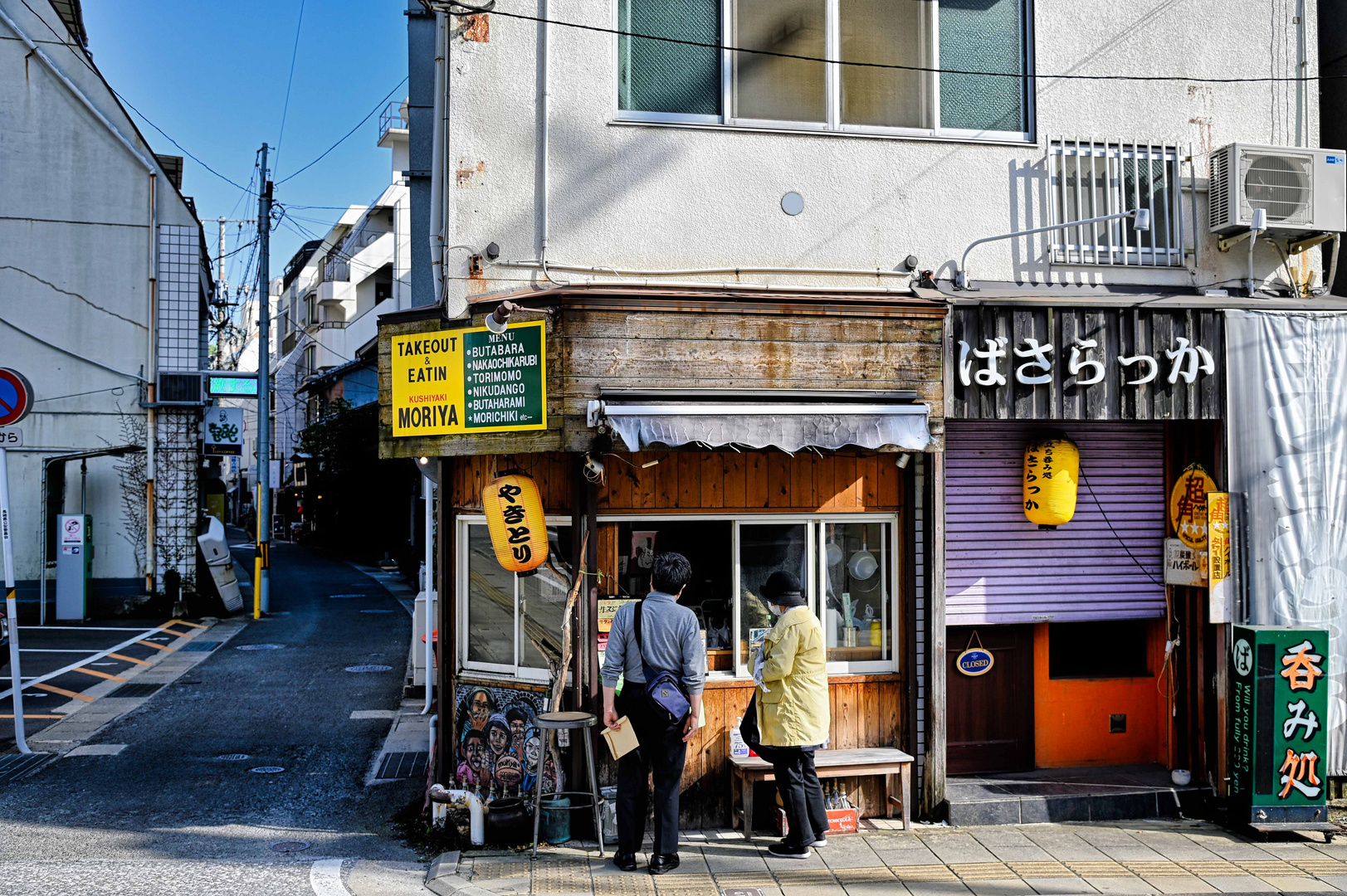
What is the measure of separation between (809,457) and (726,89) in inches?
116

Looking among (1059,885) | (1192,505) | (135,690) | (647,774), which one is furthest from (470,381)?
(135,690)

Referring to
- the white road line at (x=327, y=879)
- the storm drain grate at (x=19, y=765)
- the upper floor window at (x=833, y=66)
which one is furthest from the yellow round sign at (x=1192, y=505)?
the storm drain grate at (x=19, y=765)

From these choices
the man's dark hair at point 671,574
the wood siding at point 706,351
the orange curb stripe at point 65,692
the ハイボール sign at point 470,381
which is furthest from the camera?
the orange curb stripe at point 65,692

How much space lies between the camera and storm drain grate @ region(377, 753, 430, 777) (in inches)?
381

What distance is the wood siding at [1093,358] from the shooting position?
8055mm

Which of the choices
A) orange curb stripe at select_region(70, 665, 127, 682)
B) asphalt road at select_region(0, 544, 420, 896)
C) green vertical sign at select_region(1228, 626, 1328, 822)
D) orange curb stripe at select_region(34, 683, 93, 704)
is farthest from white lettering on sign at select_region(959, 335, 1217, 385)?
orange curb stripe at select_region(70, 665, 127, 682)

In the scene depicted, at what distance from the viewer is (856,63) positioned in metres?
8.45

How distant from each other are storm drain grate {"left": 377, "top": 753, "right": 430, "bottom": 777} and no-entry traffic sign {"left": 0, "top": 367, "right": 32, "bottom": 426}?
4.84 m

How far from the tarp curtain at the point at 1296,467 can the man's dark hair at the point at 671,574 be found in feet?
15.1

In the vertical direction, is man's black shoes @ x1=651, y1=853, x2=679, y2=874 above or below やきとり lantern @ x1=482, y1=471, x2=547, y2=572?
below

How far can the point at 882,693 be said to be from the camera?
8219 millimetres

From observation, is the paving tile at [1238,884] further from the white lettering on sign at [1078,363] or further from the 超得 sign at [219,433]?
the 超得 sign at [219,433]

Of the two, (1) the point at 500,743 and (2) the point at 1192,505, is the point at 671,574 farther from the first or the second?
(2) the point at 1192,505

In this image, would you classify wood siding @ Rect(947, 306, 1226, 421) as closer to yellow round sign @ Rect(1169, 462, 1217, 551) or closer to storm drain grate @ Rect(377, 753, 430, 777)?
yellow round sign @ Rect(1169, 462, 1217, 551)
